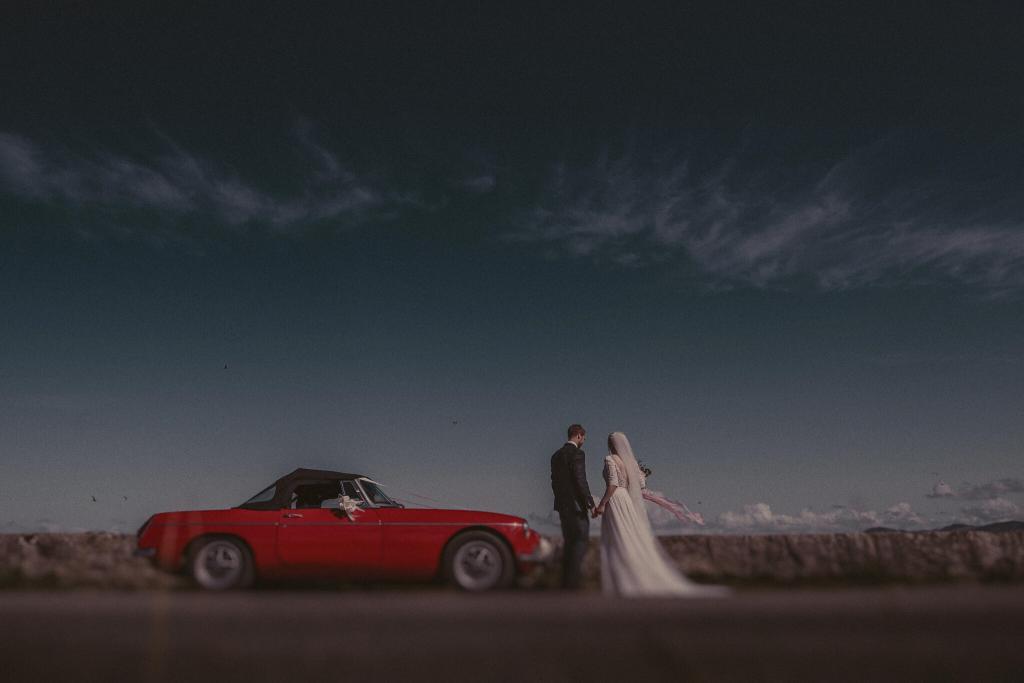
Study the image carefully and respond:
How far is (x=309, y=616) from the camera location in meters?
5.71

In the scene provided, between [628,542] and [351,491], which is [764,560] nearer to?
[628,542]

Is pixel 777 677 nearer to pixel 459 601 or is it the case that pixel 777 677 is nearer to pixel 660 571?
pixel 459 601

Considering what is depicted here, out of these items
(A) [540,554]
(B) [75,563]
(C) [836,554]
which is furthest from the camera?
(C) [836,554]

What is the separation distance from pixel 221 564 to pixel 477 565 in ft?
9.96

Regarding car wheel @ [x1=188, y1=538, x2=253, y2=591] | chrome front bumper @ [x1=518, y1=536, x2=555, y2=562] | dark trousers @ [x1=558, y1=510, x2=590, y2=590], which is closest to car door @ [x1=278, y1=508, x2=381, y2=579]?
car wheel @ [x1=188, y1=538, x2=253, y2=591]

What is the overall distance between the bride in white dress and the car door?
2.73 meters

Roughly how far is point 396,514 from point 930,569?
654cm

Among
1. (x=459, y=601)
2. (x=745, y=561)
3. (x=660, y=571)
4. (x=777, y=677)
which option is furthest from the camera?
(x=745, y=561)

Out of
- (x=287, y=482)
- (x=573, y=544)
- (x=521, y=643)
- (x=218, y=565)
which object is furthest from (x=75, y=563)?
(x=521, y=643)

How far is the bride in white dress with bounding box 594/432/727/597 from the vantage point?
8.32 m

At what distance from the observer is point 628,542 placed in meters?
9.07

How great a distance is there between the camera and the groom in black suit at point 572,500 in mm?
9016

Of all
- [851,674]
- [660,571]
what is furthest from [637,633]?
[660,571]

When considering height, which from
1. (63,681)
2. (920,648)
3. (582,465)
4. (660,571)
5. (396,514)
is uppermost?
(582,465)
